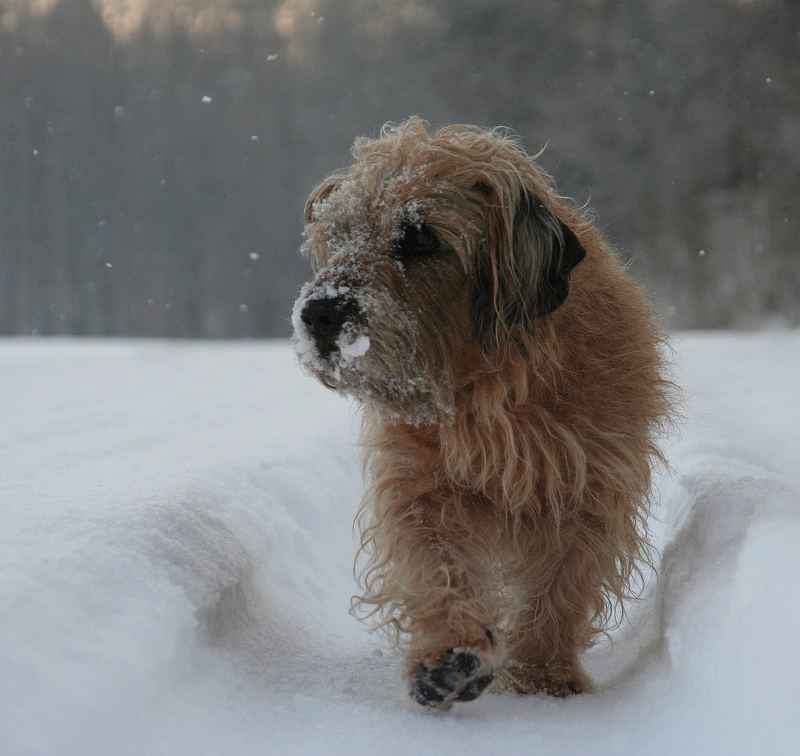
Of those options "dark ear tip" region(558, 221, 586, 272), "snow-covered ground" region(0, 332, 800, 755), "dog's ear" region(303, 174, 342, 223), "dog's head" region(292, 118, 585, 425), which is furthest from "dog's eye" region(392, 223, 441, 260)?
"snow-covered ground" region(0, 332, 800, 755)

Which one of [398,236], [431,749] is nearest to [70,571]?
[431,749]

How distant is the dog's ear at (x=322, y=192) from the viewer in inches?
127

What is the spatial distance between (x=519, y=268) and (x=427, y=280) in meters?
0.28

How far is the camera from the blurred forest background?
1777 centimetres

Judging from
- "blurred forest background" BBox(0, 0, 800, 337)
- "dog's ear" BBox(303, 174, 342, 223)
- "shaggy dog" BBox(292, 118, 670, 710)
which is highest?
"blurred forest background" BBox(0, 0, 800, 337)

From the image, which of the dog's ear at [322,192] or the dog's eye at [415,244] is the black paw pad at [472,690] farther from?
the dog's ear at [322,192]

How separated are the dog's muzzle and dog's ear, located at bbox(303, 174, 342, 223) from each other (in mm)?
712

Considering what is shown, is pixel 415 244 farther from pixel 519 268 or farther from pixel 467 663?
pixel 467 663

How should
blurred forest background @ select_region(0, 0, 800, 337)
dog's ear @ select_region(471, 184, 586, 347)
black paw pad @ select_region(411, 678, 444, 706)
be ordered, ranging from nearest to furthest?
1. black paw pad @ select_region(411, 678, 444, 706)
2. dog's ear @ select_region(471, 184, 586, 347)
3. blurred forest background @ select_region(0, 0, 800, 337)

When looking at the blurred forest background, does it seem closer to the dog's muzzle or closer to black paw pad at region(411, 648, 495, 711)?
the dog's muzzle

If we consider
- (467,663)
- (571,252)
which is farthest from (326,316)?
(467,663)

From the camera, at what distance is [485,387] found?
9.20 feet

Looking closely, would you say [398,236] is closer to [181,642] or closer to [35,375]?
[181,642]

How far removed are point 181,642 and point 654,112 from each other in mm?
17754
